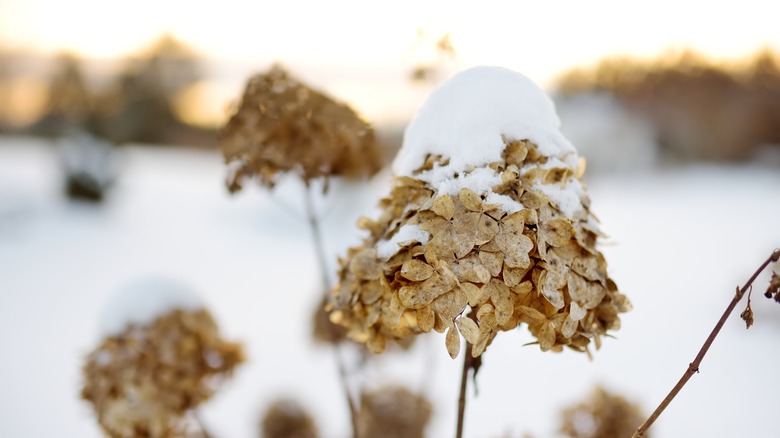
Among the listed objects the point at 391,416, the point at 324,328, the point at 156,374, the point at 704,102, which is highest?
the point at 156,374

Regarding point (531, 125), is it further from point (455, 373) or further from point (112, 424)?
point (455, 373)

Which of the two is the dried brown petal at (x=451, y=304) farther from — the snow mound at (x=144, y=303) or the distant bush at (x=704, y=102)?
the distant bush at (x=704, y=102)

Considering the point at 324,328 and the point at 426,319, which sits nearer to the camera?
the point at 426,319

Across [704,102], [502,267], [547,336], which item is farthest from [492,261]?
[704,102]

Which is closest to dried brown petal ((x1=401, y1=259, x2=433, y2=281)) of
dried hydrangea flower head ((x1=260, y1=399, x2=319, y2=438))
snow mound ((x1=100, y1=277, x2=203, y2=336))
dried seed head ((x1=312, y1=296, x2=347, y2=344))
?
dried seed head ((x1=312, y1=296, x2=347, y2=344))

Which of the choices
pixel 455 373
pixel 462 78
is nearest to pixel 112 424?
pixel 462 78

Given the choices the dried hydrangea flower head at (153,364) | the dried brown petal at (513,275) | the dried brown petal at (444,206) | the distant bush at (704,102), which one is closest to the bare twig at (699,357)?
the dried brown petal at (513,275)

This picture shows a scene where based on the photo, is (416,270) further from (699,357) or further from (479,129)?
(699,357)
